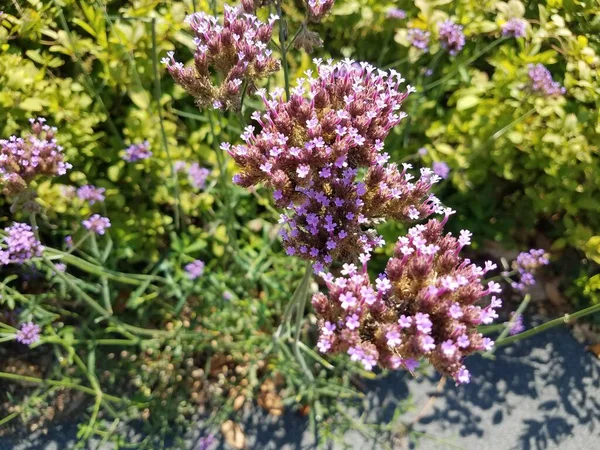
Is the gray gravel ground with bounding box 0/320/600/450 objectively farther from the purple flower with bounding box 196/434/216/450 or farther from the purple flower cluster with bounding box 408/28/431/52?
the purple flower cluster with bounding box 408/28/431/52

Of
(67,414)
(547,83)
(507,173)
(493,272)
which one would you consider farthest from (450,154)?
(67,414)

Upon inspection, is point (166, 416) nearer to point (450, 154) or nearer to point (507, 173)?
point (450, 154)

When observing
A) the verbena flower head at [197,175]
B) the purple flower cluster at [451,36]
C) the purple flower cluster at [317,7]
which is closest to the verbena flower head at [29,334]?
the verbena flower head at [197,175]

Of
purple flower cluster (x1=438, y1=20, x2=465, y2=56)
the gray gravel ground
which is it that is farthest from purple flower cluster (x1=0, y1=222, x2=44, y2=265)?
purple flower cluster (x1=438, y1=20, x2=465, y2=56)

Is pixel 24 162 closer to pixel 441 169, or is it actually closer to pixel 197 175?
pixel 197 175

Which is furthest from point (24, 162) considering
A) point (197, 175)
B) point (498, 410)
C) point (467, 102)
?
point (498, 410)

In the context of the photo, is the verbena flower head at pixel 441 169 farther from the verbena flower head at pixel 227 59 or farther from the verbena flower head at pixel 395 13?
the verbena flower head at pixel 227 59
